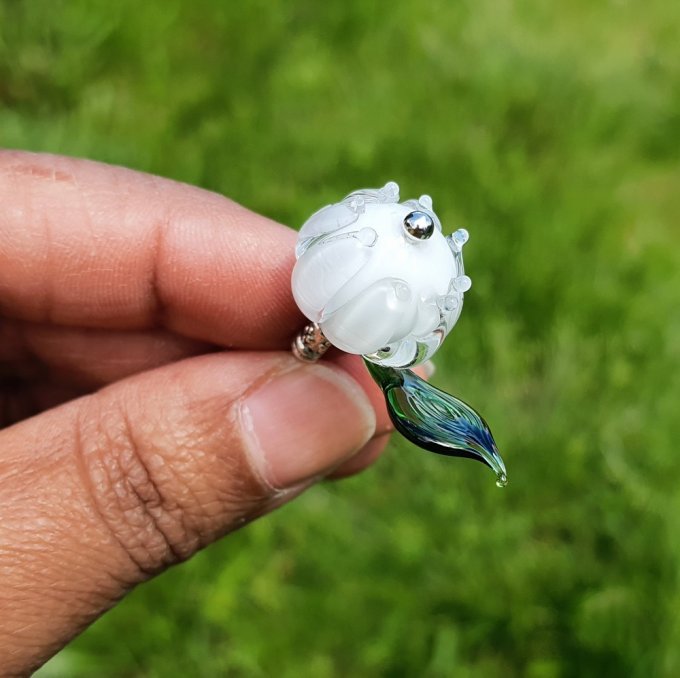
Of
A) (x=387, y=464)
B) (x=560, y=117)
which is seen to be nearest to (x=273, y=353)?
(x=387, y=464)

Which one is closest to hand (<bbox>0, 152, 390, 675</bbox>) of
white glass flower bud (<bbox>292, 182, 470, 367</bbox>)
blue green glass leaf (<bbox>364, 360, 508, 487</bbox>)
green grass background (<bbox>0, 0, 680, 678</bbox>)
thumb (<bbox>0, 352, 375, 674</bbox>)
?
thumb (<bbox>0, 352, 375, 674</bbox>)

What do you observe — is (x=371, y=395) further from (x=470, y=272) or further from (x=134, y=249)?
(x=470, y=272)

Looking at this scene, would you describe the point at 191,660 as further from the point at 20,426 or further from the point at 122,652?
the point at 20,426

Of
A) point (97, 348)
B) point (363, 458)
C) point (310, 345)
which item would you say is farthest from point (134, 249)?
point (363, 458)

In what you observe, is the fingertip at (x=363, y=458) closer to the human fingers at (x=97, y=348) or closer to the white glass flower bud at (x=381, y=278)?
the human fingers at (x=97, y=348)

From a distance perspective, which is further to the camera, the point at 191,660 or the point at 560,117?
the point at 560,117

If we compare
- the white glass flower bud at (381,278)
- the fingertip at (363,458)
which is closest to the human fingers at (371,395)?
the fingertip at (363,458)

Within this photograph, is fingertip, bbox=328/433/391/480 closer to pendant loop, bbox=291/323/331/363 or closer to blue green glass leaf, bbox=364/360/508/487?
pendant loop, bbox=291/323/331/363
